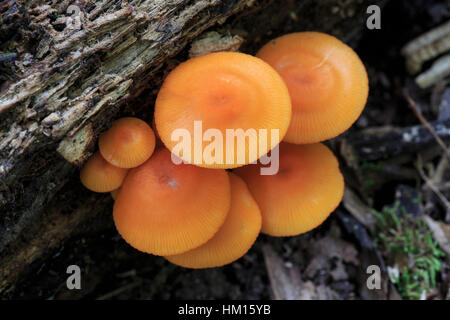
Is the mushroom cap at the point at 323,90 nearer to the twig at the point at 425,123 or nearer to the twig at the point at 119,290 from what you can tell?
the twig at the point at 425,123

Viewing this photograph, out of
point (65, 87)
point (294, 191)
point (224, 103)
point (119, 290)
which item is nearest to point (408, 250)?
point (294, 191)

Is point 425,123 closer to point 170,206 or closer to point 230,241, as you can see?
point 230,241

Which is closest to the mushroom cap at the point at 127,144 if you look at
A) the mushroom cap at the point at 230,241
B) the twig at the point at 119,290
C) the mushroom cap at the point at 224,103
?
the mushroom cap at the point at 224,103

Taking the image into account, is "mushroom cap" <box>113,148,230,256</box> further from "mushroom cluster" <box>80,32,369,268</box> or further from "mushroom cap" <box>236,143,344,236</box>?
"mushroom cap" <box>236,143,344,236</box>

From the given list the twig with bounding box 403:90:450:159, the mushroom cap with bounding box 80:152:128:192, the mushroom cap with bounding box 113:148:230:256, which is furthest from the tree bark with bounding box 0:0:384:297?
the twig with bounding box 403:90:450:159
